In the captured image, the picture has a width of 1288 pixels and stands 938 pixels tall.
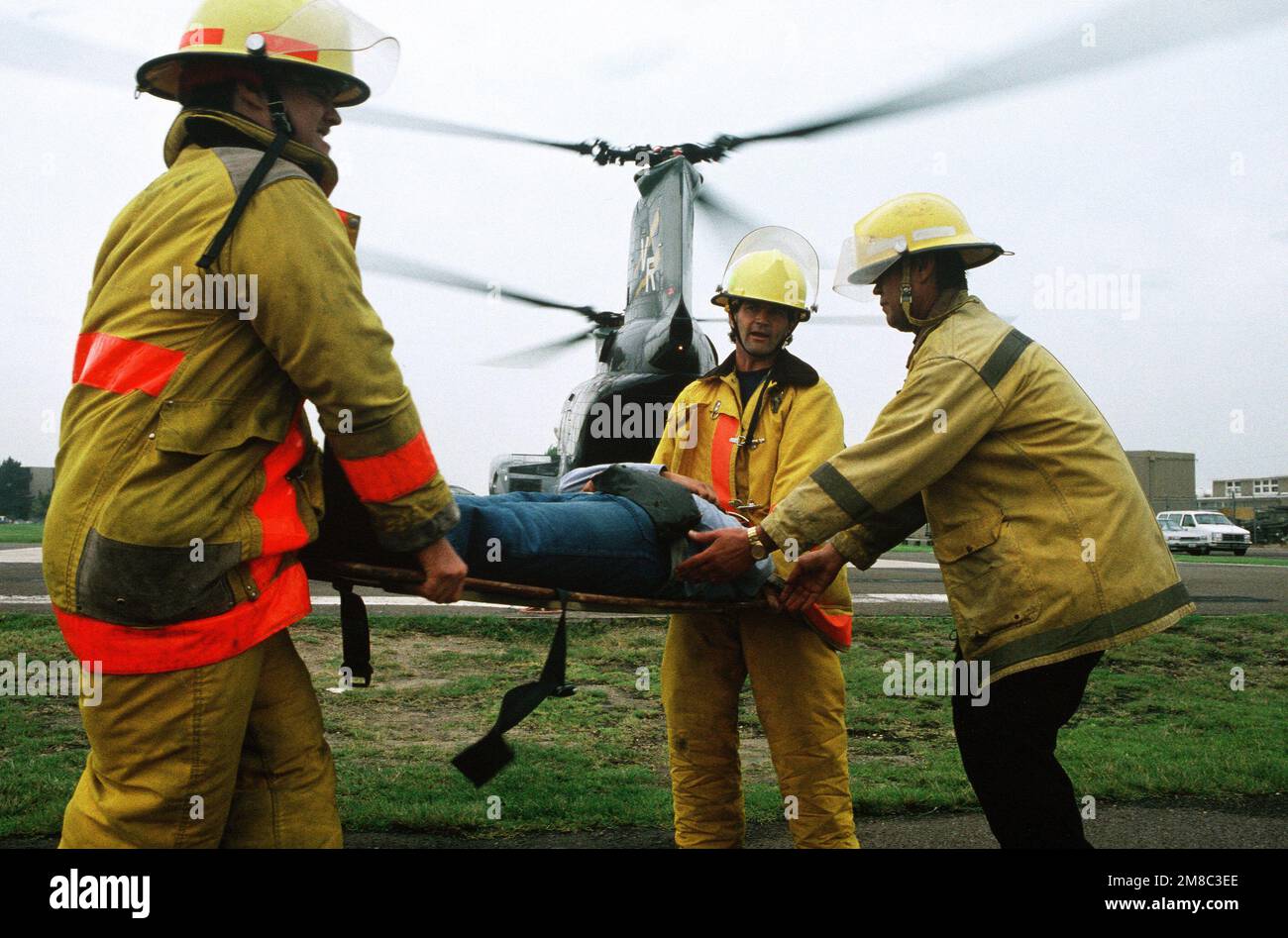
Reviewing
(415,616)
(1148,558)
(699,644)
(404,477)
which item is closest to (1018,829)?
(1148,558)

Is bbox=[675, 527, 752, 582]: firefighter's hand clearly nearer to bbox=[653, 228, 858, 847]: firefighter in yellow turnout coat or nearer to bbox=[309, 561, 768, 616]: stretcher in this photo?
bbox=[309, 561, 768, 616]: stretcher

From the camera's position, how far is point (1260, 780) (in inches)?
188

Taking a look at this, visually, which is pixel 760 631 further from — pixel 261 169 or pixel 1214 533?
pixel 1214 533

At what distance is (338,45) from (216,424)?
95 centimetres

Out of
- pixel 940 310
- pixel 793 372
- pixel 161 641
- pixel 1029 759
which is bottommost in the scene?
pixel 1029 759

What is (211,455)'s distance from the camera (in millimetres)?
2012

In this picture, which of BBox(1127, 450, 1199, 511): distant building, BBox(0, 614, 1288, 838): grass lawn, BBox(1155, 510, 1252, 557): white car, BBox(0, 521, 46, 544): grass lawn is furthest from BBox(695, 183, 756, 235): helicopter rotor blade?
BBox(1127, 450, 1199, 511): distant building

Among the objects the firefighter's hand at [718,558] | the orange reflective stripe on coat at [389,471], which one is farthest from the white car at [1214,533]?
the orange reflective stripe on coat at [389,471]

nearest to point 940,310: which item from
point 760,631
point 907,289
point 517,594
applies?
point 907,289

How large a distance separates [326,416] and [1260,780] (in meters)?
4.85

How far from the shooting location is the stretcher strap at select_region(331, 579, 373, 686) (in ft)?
8.34

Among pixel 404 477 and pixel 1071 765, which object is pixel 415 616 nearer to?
pixel 1071 765

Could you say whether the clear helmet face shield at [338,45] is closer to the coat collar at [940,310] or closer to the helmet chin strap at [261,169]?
the helmet chin strap at [261,169]
